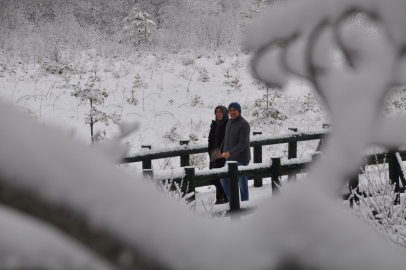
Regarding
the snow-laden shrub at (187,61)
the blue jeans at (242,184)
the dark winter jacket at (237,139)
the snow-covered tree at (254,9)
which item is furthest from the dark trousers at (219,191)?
the snow-laden shrub at (187,61)

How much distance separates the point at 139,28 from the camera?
42.4ft

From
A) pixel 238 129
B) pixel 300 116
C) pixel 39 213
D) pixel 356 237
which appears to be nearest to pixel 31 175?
pixel 39 213

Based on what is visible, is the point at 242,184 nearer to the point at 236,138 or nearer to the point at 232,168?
the point at 236,138

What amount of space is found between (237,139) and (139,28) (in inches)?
410

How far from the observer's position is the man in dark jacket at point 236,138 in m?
3.88

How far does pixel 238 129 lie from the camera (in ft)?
12.8

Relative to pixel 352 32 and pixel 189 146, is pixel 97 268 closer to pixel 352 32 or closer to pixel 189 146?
pixel 352 32

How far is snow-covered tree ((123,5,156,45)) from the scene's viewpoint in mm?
12773

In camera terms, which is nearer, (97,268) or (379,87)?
(97,268)

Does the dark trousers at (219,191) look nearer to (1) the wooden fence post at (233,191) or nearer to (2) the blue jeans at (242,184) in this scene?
(2) the blue jeans at (242,184)

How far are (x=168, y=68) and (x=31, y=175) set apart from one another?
35.6 ft

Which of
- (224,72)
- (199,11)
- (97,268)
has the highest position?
(199,11)

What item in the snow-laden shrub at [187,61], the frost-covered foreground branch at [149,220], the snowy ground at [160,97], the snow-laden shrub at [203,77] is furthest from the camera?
the snow-laden shrub at [187,61]

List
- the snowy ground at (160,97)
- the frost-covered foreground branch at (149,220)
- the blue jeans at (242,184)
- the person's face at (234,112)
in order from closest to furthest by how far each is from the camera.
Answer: the frost-covered foreground branch at (149,220), the person's face at (234,112), the blue jeans at (242,184), the snowy ground at (160,97)
